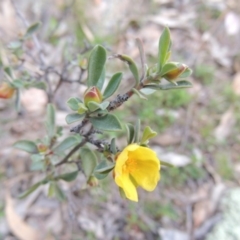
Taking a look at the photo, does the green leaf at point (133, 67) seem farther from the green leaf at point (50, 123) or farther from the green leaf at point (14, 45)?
the green leaf at point (14, 45)

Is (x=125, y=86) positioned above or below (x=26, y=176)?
above

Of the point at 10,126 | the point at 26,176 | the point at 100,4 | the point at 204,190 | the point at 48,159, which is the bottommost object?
the point at 204,190

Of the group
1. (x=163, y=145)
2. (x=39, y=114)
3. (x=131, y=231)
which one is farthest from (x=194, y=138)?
(x=39, y=114)

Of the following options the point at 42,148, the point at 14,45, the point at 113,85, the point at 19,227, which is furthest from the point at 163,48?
the point at 19,227

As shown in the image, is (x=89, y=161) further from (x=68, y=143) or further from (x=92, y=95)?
(x=92, y=95)

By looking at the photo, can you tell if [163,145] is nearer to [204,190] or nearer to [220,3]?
[204,190]

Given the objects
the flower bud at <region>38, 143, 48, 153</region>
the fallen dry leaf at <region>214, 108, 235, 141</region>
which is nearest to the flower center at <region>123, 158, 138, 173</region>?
Result: the flower bud at <region>38, 143, 48, 153</region>

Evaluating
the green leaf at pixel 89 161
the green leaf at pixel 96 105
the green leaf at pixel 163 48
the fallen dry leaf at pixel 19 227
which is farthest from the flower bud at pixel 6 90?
the fallen dry leaf at pixel 19 227
